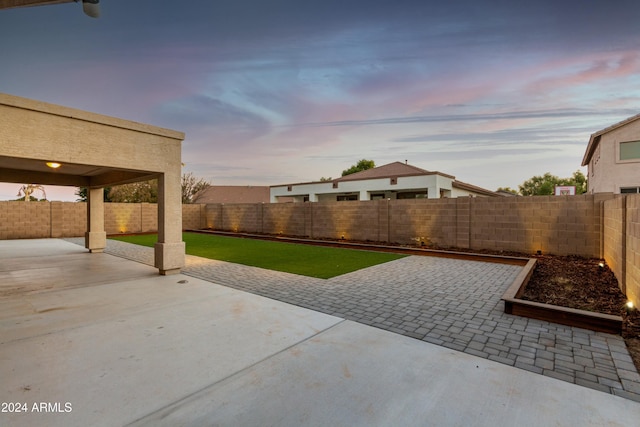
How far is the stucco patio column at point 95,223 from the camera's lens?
1141 cm

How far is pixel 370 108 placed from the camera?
1684 cm

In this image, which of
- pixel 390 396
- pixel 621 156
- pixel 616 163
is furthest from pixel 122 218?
pixel 621 156

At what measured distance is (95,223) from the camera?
1159cm

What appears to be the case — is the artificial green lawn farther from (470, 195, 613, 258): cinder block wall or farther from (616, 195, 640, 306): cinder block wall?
(616, 195, 640, 306): cinder block wall

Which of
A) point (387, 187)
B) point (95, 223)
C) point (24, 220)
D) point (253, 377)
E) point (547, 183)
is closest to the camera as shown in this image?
point (253, 377)

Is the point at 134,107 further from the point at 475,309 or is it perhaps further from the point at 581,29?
the point at 581,29

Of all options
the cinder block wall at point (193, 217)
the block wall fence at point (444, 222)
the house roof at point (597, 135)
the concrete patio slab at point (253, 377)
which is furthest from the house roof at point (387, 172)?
the concrete patio slab at point (253, 377)

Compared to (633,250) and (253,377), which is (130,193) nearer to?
(253,377)

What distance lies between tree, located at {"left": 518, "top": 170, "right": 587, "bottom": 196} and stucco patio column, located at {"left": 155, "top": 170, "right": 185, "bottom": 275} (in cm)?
6464

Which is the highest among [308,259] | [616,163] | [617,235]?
[616,163]

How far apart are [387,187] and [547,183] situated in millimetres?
55957

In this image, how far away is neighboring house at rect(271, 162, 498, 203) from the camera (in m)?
22.1

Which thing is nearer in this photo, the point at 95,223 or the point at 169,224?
the point at 169,224

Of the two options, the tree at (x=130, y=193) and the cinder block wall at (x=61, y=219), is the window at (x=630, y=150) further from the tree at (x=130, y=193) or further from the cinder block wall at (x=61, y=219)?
the tree at (x=130, y=193)
